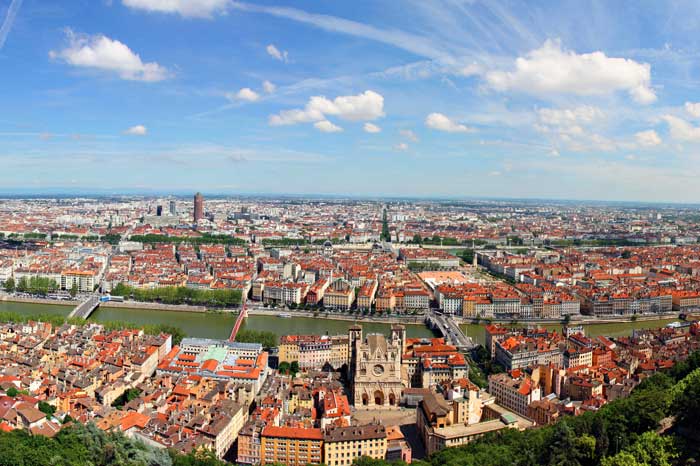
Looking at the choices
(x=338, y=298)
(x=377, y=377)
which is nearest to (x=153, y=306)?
(x=338, y=298)

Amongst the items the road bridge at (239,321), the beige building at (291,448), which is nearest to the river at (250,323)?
the road bridge at (239,321)

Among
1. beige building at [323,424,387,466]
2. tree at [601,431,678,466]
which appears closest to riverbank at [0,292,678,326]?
beige building at [323,424,387,466]

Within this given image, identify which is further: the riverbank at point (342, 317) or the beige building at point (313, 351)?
the riverbank at point (342, 317)

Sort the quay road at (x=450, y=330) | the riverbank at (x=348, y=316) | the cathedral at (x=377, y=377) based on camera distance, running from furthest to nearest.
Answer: the riverbank at (x=348, y=316)
the quay road at (x=450, y=330)
the cathedral at (x=377, y=377)

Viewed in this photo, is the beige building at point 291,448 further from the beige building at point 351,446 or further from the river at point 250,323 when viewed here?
the river at point 250,323

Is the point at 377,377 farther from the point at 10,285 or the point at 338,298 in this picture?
the point at 10,285

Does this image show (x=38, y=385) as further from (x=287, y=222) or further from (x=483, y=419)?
(x=287, y=222)

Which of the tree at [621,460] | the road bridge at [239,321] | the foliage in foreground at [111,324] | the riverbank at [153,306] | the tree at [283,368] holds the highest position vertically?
the tree at [621,460]
